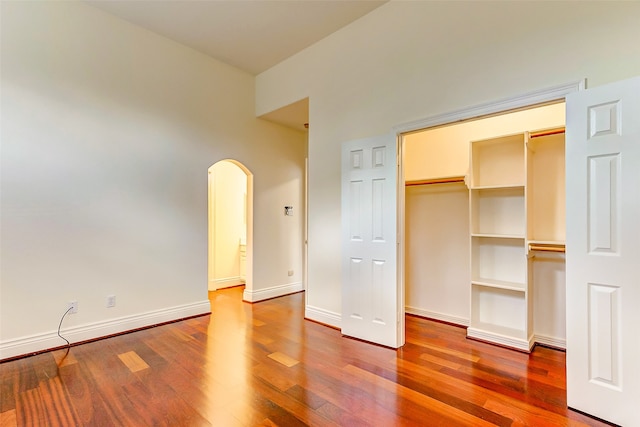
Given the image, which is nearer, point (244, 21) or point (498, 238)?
point (498, 238)

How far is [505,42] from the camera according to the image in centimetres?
246

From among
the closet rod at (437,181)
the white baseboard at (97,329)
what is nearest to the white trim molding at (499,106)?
the closet rod at (437,181)

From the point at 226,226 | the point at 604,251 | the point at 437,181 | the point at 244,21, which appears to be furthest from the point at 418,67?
the point at 226,226

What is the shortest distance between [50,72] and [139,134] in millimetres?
→ 903

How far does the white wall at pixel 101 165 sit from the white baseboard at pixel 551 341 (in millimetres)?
3847

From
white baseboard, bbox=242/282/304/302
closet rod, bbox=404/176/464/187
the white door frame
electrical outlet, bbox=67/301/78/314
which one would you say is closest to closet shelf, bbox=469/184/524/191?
closet rod, bbox=404/176/464/187

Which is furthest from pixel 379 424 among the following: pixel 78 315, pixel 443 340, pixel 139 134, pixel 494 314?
pixel 139 134

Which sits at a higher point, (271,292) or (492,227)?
(492,227)

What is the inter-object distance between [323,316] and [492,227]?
2.18 metres

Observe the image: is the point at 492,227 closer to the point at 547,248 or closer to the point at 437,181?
the point at 547,248

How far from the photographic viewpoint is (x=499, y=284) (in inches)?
122

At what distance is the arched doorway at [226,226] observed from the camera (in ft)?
17.8

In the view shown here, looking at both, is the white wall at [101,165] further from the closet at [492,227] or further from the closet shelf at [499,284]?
the closet shelf at [499,284]

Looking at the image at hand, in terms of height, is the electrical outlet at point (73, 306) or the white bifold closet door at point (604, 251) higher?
the white bifold closet door at point (604, 251)
